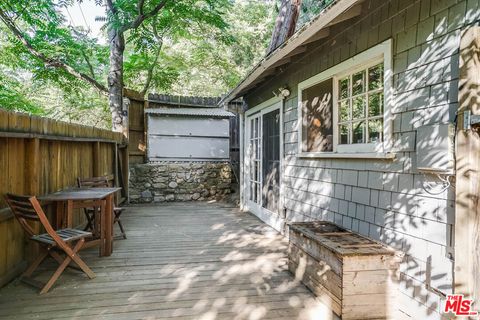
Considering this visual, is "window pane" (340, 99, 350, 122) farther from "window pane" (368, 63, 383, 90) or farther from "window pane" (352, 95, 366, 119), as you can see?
"window pane" (368, 63, 383, 90)

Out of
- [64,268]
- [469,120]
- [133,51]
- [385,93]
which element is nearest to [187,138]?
[64,268]

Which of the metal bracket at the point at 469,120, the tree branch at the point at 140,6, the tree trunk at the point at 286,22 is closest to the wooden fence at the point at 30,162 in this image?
the tree branch at the point at 140,6

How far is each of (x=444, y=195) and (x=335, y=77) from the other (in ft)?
6.21

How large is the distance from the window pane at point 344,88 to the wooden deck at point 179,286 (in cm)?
201

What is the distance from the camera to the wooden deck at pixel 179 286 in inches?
94.7

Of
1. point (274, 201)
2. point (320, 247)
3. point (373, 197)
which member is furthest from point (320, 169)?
point (274, 201)

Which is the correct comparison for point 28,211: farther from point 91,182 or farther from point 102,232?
point 91,182

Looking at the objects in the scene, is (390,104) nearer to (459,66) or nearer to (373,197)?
(459,66)

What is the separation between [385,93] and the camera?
264 cm

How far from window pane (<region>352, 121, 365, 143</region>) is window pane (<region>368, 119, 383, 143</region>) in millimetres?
107

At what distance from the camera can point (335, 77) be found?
11.6 feet

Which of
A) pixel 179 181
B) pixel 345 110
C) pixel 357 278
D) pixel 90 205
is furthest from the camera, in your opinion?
pixel 179 181

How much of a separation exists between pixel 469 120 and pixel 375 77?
1208 millimetres

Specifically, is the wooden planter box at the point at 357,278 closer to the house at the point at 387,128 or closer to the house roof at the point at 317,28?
the house at the point at 387,128
